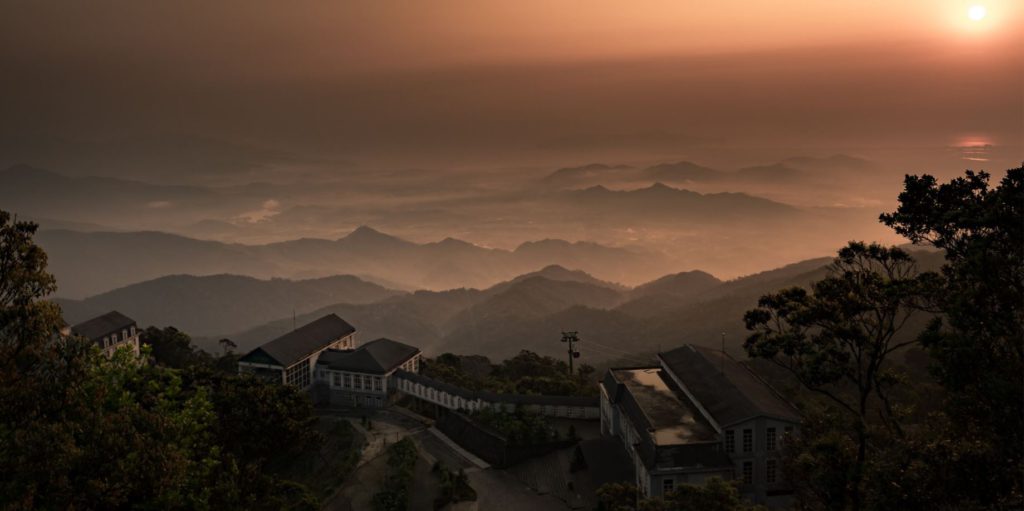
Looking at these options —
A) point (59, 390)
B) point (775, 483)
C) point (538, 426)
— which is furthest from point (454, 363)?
point (59, 390)

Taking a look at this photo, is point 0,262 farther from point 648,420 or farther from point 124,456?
point 648,420

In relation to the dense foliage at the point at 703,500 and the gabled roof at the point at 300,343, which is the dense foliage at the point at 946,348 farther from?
the gabled roof at the point at 300,343

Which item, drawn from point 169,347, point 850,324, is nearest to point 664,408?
point 850,324

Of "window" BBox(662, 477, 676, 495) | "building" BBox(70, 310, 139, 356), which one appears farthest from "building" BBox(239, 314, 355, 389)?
"window" BBox(662, 477, 676, 495)

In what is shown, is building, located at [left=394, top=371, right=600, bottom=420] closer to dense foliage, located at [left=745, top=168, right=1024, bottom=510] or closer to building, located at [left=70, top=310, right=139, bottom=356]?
dense foliage, located at [left=745, top=168, right=1024, bottom=510]

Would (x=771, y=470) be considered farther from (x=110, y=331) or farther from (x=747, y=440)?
(x=110, y=331)
